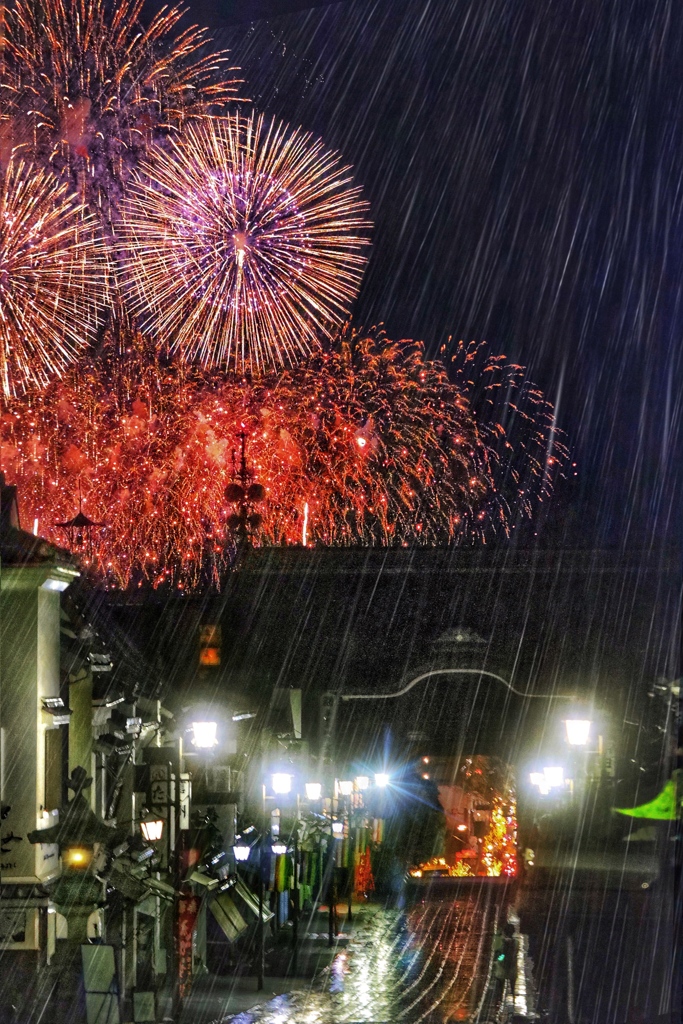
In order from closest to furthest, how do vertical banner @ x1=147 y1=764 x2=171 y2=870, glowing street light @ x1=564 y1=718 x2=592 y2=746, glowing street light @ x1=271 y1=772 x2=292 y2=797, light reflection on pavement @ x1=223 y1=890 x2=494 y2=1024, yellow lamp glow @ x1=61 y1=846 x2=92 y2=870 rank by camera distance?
light reflection on pavement @ x1=223 y1=890 x2=494 y2=1024
yellow lamp glow @ x1=61 y1=846 x2=92 y2=870
vertical banner @ x1=147 y1=764 x2=171 y2=870
glowing street light @ x1=564 y1=718 x2=592 y2=746
glowing street light @ x1=271 y1=772 x2=292 y2=797

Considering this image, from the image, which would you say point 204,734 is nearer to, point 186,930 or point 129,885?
point 186,930

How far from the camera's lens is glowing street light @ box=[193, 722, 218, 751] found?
24.5 metres

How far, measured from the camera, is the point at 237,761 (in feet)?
101

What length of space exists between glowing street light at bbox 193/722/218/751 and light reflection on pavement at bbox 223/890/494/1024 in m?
4.88

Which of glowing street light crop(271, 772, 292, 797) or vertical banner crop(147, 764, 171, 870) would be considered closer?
vertical banner crop(147, 764, 171, 870)

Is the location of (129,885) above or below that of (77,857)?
below

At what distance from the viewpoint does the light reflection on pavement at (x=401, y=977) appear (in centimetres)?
1919

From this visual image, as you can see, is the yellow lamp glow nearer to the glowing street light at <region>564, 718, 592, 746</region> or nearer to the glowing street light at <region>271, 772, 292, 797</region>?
the glowing street light at <region>271, 772, 292, 797</region>

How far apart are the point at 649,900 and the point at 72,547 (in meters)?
16.9

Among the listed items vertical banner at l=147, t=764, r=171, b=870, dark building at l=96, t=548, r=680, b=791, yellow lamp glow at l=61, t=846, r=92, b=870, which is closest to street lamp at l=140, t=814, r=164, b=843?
yellow lamp glow at l=61, t=846, r=92, b=870

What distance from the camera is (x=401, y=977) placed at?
2325cm

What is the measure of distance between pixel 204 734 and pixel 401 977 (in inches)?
230

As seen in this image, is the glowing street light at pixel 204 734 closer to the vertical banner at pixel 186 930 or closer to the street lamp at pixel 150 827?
the vertical banner at pixel 186 930

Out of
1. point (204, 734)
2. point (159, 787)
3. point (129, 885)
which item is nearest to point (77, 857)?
point (129, 885)
